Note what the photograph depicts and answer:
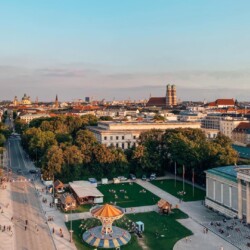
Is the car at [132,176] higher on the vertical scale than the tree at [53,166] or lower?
lower

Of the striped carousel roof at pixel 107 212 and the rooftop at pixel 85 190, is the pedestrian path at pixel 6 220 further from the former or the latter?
the rooftop at pixel 85 190

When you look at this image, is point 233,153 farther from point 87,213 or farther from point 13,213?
point 13,213

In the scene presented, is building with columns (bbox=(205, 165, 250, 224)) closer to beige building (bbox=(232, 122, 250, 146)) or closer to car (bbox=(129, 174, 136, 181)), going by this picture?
car (bbox=(129, 174, 136, 181))

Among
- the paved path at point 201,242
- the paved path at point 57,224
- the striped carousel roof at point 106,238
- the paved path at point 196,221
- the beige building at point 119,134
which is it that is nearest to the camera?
the paved path at point 201,242

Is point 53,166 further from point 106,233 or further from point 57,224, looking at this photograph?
point 106,233

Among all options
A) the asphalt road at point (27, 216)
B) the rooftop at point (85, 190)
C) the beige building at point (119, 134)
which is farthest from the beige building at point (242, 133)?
the asphalt road at point (27, 216)

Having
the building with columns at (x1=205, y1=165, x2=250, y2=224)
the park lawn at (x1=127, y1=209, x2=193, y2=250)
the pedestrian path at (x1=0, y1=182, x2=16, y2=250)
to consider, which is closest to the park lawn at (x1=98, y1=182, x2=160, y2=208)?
the park lawn at (x1=127, y1=209, x2=193, y2=250)

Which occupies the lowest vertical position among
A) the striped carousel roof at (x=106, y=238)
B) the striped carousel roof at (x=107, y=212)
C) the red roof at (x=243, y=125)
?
the striped carousel roof at (x=106, y=238)
